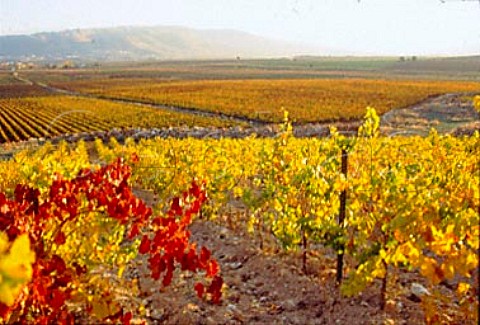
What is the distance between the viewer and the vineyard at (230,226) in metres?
3.23

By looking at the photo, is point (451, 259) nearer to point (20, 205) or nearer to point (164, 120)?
point (20, 205)

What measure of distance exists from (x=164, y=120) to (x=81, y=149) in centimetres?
2379

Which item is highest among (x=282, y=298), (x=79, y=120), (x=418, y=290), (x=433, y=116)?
(x=418, y=290)

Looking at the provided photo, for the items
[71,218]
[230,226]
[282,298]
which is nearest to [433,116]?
[230,226]

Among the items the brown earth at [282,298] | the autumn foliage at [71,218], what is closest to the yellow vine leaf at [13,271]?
the autumn foliage at [71,218]

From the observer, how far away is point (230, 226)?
358 inches

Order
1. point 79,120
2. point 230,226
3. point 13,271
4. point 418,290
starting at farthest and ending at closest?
point 79,120 < point 230,226 < point 418,290 < point 13,271

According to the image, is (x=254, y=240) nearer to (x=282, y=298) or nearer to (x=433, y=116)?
(x=282, y=298)

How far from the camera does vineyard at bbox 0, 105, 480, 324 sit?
127 inches

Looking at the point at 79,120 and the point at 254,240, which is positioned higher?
the point at 254,240

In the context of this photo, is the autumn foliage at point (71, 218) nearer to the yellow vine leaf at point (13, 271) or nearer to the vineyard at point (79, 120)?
the yellow vine leaf at point (13, 271)

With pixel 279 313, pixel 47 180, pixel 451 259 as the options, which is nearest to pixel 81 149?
pixel 47 180

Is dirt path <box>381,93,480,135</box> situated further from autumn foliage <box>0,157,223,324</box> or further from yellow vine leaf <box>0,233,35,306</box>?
yellow vine leaf <box>0,233,35,306</box>

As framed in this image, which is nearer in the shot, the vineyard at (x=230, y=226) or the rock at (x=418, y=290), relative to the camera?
the vineyard at (x=230, y=226)
